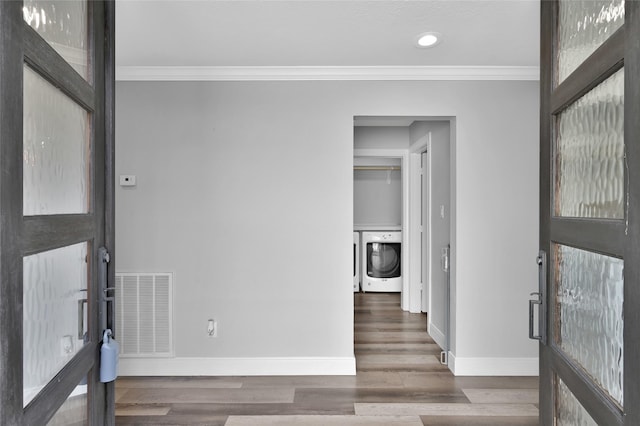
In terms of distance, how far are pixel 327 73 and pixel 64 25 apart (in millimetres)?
2332

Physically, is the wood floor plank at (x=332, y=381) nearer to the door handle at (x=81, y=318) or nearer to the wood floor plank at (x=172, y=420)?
Result: the wood floor plank at (x=172, y=420)

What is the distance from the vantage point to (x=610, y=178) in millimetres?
1166

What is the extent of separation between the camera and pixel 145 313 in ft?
11.2

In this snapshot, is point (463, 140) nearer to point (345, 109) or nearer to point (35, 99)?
point (345, 109)

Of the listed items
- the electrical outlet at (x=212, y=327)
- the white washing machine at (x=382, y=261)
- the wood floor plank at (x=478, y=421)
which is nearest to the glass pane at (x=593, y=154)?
the wood floor plank at (x=478, y=421)

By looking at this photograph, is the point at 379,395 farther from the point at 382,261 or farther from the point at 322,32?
the point at 382,261

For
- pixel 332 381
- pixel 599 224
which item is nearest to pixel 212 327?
pixel 332 381

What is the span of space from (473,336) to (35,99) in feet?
10.8

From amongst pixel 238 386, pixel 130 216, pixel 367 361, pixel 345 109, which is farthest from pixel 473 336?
pixel 130 216

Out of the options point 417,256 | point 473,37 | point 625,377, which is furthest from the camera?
point 417,256

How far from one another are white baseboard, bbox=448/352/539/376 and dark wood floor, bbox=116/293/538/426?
0.07 metres

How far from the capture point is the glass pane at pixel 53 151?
1.05 m

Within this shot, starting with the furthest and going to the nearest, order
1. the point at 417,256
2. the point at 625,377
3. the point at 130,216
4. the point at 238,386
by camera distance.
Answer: the point at 417,256, the point at 130,216, the point at 238,386, the point at 625,377

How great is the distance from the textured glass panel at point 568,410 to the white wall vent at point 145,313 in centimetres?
277
